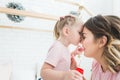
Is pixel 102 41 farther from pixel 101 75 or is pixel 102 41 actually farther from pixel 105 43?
pixel 101 75

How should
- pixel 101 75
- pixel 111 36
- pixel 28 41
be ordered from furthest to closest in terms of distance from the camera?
pixel 28 41
pixel 101 75
pixel 111 36

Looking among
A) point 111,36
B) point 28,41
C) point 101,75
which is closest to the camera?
point 111,36

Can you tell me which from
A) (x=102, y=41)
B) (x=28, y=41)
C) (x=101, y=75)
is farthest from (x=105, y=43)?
(x=28, y=41)

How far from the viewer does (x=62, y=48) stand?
43.3 inches

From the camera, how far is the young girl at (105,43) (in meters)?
0.96

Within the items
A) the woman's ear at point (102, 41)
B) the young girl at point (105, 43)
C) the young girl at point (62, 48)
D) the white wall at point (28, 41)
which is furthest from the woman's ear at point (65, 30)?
the white wall at point (28, 41)

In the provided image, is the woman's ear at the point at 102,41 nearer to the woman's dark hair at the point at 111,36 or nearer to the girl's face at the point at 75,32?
the woman's dark hair at the point at 111,36

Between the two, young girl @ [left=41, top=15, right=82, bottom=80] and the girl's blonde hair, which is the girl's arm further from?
the girl's blonde hair

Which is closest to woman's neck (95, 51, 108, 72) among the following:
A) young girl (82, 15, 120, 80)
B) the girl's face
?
young girl (82, 15, 120, 80)

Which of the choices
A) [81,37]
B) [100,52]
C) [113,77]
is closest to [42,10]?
[81,37]

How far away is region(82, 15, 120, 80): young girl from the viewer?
37.7 inches

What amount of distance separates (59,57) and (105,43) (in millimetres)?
249

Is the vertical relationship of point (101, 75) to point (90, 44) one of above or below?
below

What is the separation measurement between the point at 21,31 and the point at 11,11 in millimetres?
221
